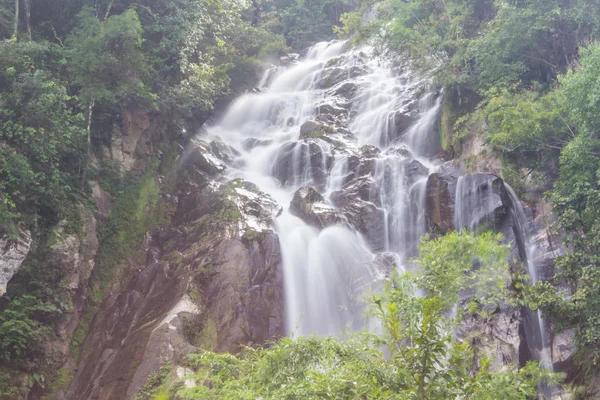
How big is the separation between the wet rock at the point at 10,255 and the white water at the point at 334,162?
256 inches

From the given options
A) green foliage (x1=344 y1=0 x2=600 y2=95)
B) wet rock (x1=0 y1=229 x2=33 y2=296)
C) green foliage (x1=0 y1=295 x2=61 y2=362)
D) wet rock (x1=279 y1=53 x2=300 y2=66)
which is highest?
wet rock (x1=279 y1=53 x2=300 y2=66)

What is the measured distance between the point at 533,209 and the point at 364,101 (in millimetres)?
10955

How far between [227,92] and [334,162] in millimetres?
7598

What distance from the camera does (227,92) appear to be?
21828 mm

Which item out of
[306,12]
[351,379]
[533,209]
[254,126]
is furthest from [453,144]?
[306,12]

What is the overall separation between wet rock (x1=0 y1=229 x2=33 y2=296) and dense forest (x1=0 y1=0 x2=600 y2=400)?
199mm

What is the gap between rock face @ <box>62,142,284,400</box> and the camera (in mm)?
10250

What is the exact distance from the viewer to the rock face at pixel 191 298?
33.6ft

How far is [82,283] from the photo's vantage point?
39.0 feet

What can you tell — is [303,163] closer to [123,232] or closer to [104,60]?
[123,232]

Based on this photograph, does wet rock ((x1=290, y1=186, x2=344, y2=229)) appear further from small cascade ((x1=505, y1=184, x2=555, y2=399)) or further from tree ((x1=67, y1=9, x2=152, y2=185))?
tree ((x1=67, y1=9, x2=152, y2=185))

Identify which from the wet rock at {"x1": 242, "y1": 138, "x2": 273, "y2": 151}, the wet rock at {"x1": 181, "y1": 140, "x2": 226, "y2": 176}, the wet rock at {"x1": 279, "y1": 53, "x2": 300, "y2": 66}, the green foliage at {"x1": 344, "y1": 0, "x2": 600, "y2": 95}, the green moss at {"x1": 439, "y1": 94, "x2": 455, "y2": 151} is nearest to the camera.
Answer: the green foliage at {"x1": 344, "y1": 0, "x2": 600, "y2": 95}

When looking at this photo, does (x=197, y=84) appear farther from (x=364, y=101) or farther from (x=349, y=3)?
(x=349, y=3)

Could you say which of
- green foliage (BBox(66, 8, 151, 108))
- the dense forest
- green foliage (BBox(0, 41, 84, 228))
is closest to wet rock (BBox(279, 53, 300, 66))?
the dense forest
